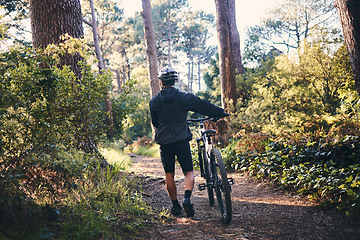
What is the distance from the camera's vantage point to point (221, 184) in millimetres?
3738

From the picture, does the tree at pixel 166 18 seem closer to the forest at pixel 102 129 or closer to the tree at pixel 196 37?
the tree at pixel 196 37

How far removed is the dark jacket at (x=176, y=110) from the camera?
4.00 m

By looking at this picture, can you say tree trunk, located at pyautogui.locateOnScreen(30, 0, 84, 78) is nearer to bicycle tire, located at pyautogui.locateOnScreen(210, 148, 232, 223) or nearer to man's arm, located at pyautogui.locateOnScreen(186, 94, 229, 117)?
man's arm, located at pyautogui.locateOnScreen(186, 94, 229, 117)

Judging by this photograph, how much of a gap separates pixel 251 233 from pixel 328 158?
91.8 inches

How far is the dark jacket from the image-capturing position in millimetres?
4000

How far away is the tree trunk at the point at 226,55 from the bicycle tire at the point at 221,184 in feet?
22.7

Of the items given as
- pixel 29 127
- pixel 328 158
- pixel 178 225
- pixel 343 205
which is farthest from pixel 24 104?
pixel 328 158

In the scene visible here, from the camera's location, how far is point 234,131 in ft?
32.1

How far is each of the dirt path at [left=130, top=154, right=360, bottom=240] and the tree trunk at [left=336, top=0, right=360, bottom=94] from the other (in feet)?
7.74

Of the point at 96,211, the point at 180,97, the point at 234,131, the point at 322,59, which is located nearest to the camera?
the point at 96,211

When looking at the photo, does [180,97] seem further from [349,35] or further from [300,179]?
[349,35]

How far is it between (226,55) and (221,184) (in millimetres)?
7817

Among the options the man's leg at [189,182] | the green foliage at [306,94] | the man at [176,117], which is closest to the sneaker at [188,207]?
the man at [176,117]

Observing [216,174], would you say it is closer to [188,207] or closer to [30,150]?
[188,207]
